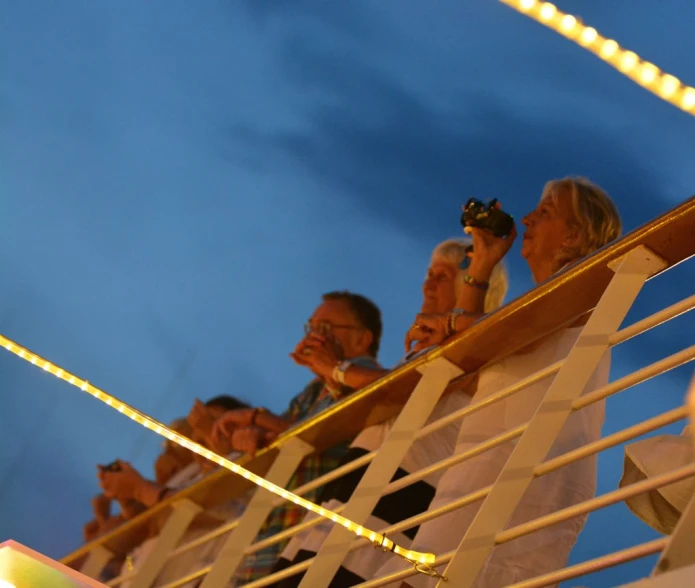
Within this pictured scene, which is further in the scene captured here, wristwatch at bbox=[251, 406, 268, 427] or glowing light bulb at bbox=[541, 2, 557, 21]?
wristwatch at bbox=[251, 406, 268, 427]

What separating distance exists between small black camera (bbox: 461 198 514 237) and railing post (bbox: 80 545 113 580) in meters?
1.55

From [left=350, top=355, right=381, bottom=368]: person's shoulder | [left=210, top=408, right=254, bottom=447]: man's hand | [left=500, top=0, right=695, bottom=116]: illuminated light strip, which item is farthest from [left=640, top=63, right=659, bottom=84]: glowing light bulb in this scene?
[left=210, top=408, right=254, bottom=447]: man's hand

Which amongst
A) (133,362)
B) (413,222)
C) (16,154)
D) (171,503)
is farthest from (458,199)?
(171,503)

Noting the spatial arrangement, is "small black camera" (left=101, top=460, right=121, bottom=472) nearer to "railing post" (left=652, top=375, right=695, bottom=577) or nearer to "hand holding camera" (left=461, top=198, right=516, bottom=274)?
"hand holding camera" (left=461, top=198, right=516, bottom=274)

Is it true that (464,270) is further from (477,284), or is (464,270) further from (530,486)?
(530,486)

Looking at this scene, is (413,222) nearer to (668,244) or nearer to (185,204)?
(185,204)

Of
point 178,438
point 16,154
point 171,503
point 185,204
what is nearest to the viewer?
point 178,438

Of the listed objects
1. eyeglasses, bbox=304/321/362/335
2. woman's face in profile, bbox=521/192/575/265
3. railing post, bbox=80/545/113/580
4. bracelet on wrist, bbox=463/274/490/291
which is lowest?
railing post, bbox=80/545/113/580

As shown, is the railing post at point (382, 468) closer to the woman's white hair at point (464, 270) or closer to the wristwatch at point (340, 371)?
the wristwatch at point (340, 371)

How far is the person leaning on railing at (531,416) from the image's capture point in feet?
4.80

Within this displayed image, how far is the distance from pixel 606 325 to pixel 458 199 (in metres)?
13.0

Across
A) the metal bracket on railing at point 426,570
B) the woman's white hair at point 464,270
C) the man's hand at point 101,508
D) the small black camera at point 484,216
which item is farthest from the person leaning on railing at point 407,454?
the man's hand at point 101,508

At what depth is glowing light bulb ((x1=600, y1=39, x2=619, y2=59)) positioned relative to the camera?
2.24 feet

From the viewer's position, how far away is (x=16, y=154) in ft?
37.9
